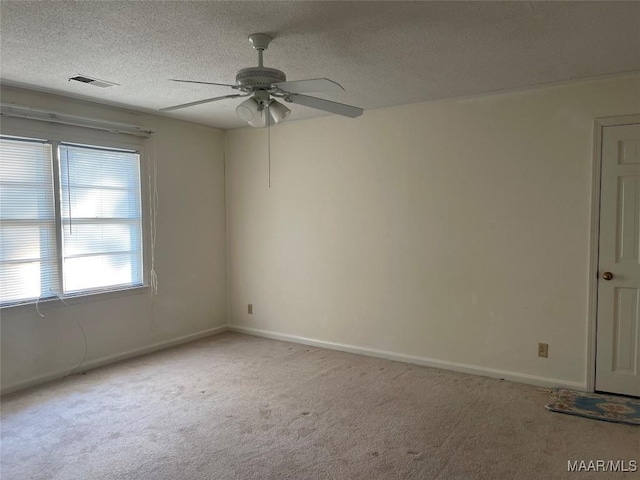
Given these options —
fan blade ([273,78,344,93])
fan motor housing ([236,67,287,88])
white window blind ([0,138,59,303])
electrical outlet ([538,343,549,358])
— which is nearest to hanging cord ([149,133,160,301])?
white window blind ([0,138,59,303])

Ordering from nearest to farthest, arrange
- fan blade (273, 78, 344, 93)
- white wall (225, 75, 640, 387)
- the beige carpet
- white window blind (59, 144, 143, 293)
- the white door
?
fan blade (273, 78, 344, 93) → the beige carpet → the white door → white wall (225, 75, 640, 387) → white window blind (59, 144, 143, 293)

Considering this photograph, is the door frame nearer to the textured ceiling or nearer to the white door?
the white door

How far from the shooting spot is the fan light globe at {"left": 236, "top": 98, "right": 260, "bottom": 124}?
2.50 meters

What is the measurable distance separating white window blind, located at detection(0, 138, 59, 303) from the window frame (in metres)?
0.04

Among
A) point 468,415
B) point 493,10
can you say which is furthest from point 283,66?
point 468,415

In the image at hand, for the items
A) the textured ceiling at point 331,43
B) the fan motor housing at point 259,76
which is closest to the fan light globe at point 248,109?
the fan motor housing at point 259,76

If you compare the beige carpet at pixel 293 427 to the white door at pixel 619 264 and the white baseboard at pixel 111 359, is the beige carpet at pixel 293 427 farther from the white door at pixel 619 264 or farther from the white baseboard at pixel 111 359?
the white door at pixel 619 264

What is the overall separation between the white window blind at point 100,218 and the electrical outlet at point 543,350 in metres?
3.79

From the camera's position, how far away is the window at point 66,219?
3.58 metres

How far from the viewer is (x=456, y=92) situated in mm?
3768

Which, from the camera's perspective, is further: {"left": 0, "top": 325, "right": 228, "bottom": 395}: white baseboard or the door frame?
{"left": 0, "top": 325, "right": 228, "bottom": 395}: white baseboard

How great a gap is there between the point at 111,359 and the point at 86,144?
80.0 inches

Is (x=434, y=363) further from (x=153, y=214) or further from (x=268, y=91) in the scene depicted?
(x=153, y=214)

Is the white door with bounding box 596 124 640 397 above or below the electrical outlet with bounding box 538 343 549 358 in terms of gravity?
above
